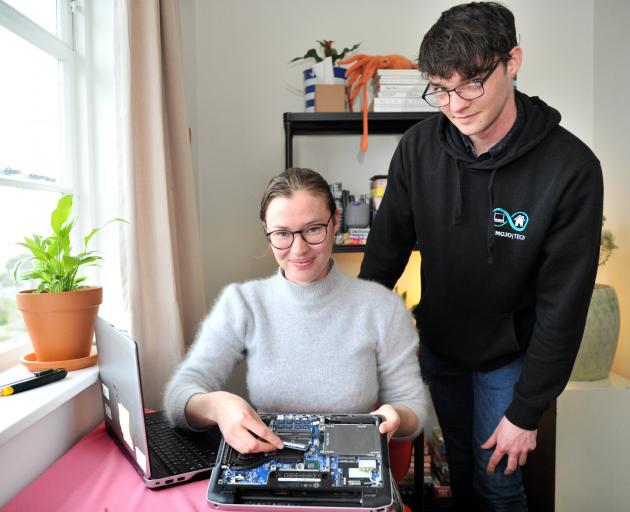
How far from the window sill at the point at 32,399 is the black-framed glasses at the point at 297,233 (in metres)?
0.54

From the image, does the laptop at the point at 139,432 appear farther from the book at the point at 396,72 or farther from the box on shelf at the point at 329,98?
the book at the point at 396,72

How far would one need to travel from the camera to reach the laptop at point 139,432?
34.6 inches

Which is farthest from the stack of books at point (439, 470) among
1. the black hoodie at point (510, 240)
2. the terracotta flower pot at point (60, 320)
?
the terracotta flower pot at point (60, 320)

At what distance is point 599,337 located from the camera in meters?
1.87

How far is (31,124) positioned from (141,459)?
1.06 meters

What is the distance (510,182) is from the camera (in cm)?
118

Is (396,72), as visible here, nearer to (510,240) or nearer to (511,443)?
(510,240)

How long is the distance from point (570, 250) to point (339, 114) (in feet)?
3.88

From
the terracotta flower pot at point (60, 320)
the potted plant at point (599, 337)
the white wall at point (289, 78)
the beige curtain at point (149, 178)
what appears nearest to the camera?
the terracotta flower pot at point (60, 320)

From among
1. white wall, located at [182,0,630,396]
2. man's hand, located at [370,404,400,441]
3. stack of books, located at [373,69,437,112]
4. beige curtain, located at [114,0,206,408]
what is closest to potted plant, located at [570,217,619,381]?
white wall, located at [182,0,630,396]

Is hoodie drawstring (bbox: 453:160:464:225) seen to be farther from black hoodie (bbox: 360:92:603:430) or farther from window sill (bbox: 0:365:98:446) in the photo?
window sill (bbox: 0:365:98:446)

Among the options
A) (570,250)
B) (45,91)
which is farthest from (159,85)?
(570,250)

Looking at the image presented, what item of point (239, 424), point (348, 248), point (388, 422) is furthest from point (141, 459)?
point (348, 248)

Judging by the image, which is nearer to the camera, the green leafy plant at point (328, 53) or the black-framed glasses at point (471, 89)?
the black-framed glasses at point (471, 89)
